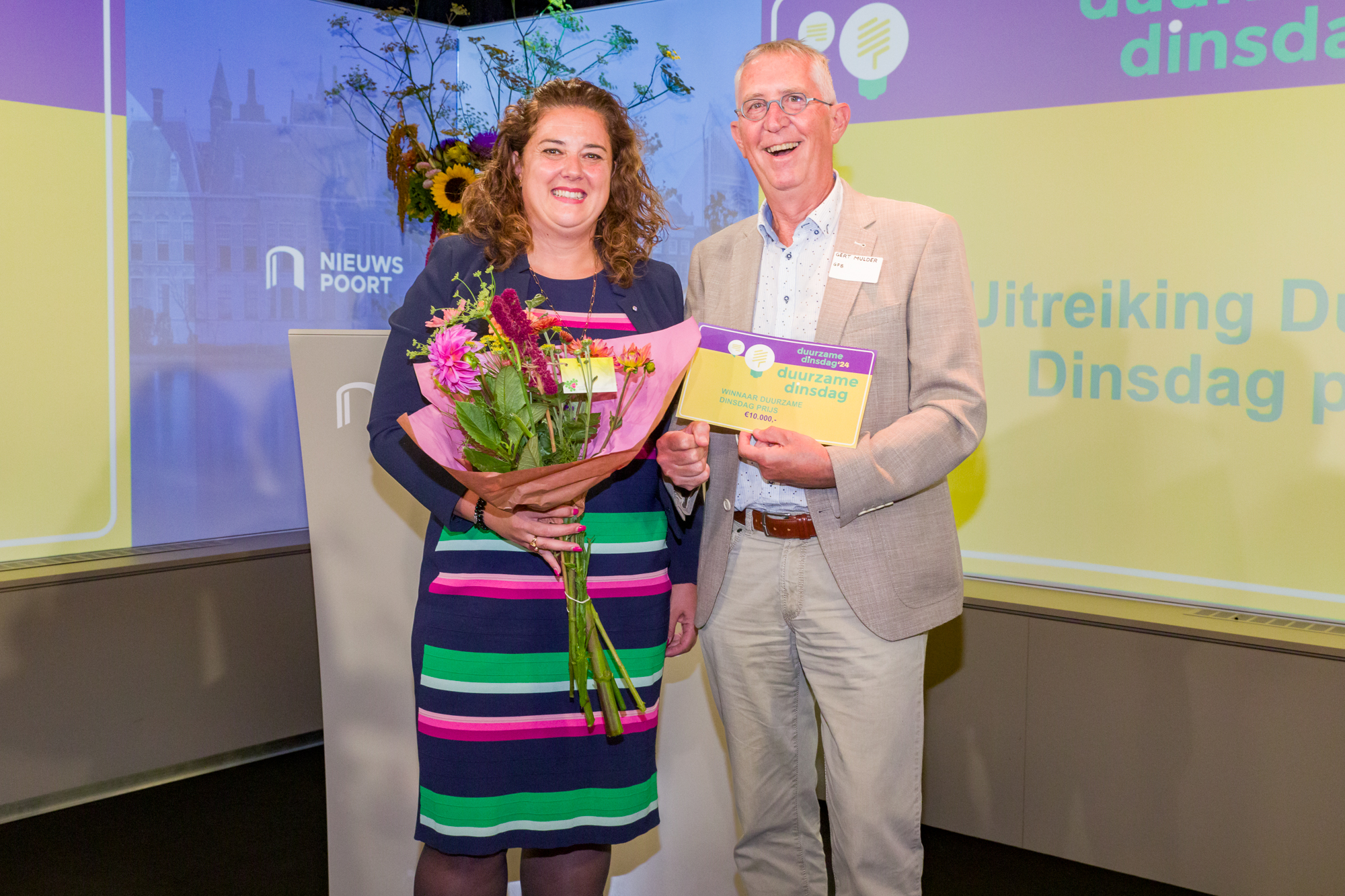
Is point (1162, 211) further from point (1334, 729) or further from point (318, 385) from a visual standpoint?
point (318, 385)

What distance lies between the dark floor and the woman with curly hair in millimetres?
1410

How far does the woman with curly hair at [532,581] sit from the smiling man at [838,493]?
17 centimetres

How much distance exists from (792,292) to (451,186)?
219 centimetres

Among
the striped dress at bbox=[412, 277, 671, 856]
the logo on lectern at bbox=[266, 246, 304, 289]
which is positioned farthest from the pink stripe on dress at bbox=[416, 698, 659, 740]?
the logo on lectern at bbox=[266, 246, 304, 289]

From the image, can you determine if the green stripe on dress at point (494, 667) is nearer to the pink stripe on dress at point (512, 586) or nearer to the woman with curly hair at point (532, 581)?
the woman with curly hair at point (532, 581)

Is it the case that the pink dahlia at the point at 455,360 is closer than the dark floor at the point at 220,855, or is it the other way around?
the pink dahlia at the point at 455,360

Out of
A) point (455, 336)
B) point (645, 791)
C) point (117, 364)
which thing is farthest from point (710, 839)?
point (117, 364)

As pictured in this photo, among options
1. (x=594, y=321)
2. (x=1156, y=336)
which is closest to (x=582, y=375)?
(x=594, y=321)

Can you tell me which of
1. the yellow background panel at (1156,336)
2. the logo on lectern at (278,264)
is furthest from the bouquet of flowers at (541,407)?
the logo on lectern at (278,264)

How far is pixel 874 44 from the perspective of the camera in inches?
134

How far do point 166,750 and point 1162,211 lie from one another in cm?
375

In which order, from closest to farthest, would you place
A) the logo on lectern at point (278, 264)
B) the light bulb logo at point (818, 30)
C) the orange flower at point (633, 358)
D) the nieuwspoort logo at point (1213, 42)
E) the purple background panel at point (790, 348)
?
the orange flower at point (633, 358) → the purple background panel at point (790, 348) → the nieuwspoort logo at point (1213, 42) → the light bulb logo at point (818, 30) → the logo on lectern at point (278, 264)

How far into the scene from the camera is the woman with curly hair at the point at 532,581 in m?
1.84

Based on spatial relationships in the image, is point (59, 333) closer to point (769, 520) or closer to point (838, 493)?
point (769, 520)
